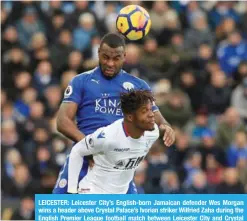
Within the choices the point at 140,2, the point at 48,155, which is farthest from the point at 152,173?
the point at 140,2

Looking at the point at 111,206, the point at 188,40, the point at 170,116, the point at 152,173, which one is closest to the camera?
the point at 111,206

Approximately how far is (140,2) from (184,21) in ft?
3.42

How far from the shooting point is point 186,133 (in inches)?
726

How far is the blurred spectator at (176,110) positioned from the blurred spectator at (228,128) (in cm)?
65

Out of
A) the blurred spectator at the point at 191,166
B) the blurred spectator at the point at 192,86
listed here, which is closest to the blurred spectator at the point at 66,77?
the blurred spectator at the point at 192,86

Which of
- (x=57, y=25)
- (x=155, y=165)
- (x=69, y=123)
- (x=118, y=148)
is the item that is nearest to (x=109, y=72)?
(x=69, y=123)

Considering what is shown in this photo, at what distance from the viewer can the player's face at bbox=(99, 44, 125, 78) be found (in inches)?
429

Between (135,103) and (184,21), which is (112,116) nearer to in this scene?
(135,103)

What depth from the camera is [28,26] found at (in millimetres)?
19625

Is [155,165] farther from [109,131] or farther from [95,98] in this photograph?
[109,131]

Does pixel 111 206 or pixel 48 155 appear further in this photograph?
pixel 48 155

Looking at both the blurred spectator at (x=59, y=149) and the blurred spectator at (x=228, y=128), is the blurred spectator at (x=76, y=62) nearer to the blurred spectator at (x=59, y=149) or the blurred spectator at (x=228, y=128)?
the blurred spectator at (x=59, y=149)

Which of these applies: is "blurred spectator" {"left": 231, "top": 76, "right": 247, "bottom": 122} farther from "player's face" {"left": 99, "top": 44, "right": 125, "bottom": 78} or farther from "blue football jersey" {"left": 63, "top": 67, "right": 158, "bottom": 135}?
"player's face" {"left": 99, "top": 44, "right": 125, "bottom": 78}

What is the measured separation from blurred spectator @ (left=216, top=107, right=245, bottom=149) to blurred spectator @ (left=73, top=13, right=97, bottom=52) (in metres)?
3.05
